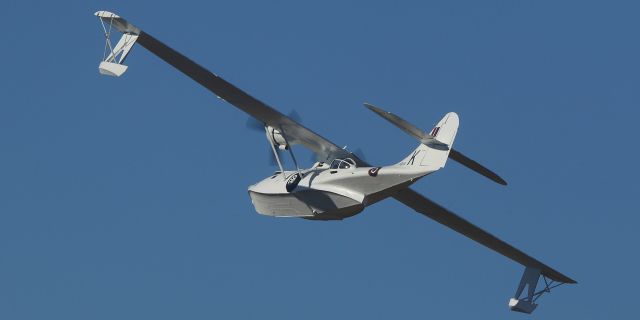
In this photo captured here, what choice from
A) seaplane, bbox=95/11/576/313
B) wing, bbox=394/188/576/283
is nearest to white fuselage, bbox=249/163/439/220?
seaplane, bbox=95/11/576/313

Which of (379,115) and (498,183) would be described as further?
(498,183)

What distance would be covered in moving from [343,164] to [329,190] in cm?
137

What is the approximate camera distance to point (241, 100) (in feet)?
154

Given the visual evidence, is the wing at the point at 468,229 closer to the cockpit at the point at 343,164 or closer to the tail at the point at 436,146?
the cockpit at the point at 343,164

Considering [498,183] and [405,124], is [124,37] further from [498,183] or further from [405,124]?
[498,183]

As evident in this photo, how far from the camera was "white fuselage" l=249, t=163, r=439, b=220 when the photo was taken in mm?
44000

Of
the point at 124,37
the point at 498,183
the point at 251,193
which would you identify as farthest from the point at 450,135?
the point at 124,37

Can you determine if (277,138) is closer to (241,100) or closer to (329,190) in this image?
(241,100)

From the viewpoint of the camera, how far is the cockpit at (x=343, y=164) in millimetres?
46013

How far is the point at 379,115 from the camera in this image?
42688 mm

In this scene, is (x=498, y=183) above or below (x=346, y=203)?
above

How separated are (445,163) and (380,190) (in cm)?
225

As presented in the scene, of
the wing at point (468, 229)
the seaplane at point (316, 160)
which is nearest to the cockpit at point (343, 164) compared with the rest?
the seaplane at point (316, 160)

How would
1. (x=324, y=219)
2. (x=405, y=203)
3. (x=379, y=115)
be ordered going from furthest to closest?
1. (x=405, y=203)
2. (x=324, y=219)
3. (x=379, y=115)
